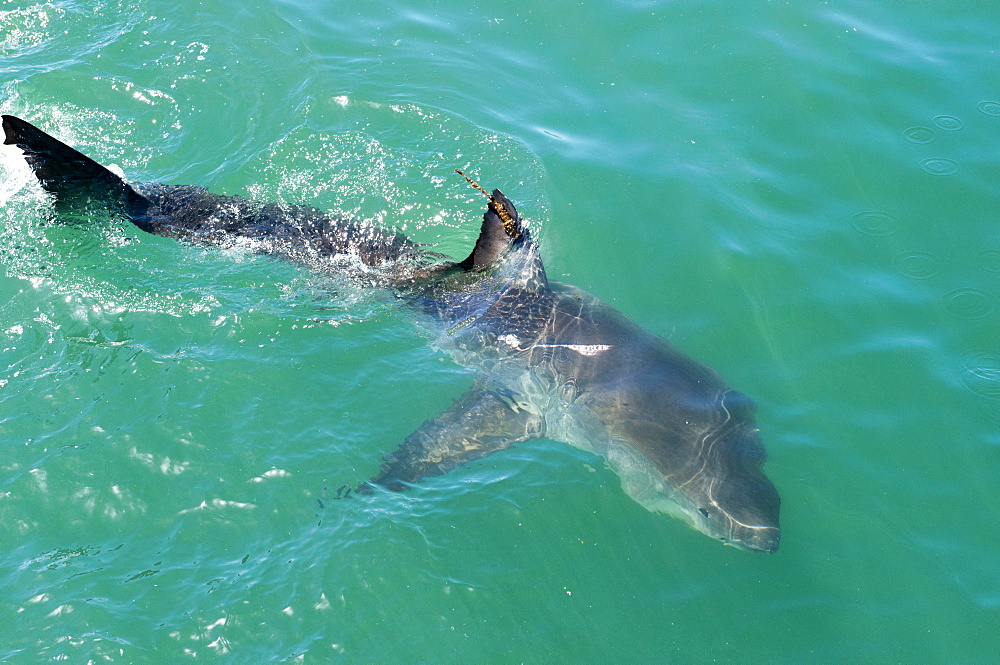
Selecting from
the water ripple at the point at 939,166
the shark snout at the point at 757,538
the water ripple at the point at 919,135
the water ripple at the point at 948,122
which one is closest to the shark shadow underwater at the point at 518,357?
the shark snout at the point at 757,538

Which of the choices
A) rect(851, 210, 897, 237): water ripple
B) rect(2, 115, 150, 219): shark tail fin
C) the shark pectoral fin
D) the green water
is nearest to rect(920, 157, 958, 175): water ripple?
the green water

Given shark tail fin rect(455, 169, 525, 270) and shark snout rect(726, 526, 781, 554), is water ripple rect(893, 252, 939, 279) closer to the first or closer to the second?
shark snout rect(726, 526, 781, 554)

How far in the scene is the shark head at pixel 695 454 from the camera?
618 cm

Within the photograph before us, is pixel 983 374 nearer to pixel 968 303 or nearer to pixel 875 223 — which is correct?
pixel 968 303

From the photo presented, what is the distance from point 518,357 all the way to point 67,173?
16.1ft

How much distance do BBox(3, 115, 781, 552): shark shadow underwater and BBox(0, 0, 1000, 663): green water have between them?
0.26 meters

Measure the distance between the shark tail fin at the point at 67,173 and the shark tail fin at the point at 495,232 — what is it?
12.1ft

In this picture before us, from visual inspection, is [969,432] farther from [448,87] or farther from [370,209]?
[448,87]

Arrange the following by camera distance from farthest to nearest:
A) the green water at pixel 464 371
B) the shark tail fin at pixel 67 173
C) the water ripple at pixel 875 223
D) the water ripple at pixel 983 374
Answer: the water ripple at pixel 875 223
the water ripple at pixel 983 374
the shark tail fin at pixel 67 173
the green water at pixel 464 371

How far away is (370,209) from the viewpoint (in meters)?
8.96

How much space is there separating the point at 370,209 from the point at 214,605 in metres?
4.97

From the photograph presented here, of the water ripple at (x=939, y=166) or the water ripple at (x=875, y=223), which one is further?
the water ripple at (x=939, y=166)

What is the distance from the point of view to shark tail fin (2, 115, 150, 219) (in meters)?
6.92

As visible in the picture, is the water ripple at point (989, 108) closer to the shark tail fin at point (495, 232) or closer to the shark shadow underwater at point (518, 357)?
the shark shadow underwater at point (518, 357)
